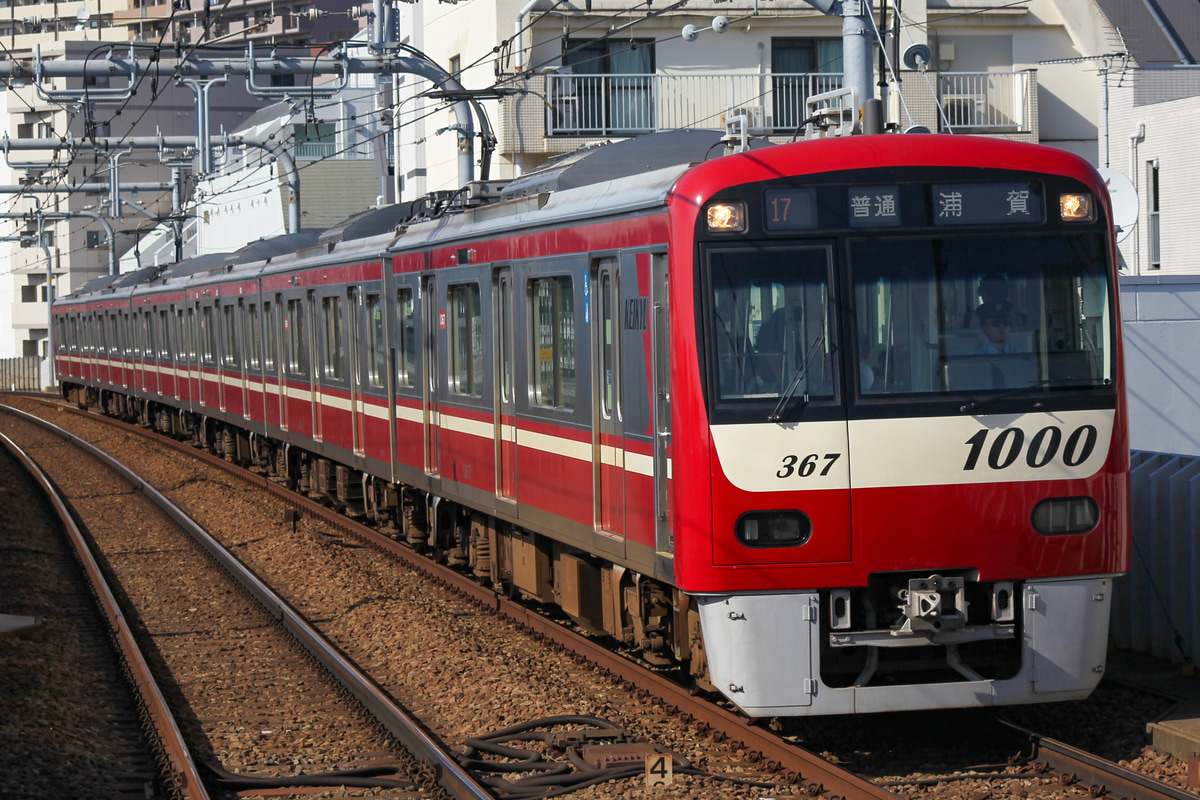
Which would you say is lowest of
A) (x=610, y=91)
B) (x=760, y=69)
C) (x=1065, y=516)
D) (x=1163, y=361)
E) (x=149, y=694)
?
(x=149, y=694)

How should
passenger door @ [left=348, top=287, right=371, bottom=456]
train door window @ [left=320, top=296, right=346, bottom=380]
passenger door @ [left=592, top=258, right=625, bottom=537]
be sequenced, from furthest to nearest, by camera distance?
train door window @ [left=320, top=296, right=346, bottom=380], passenger door @ [left=348, top=287, right=371, bottom=456], passenger door @ [left=592, top=258, right=625, bottom=537]

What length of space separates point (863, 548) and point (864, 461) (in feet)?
1.22

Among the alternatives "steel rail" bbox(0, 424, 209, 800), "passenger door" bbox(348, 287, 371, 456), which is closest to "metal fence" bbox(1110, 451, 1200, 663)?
"steel rail" bbox(0, 424, 209, 800)

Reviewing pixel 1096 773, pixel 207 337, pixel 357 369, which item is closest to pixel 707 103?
pixel 207 337

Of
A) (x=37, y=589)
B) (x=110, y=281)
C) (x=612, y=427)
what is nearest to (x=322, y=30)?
(x=110, y=281)

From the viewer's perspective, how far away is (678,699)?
7691mm

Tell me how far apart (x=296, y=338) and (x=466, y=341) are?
733 cm

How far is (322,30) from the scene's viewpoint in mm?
78375

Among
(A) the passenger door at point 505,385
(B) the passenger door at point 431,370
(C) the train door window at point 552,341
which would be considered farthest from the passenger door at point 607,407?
(B) the passenger door at point 431,370

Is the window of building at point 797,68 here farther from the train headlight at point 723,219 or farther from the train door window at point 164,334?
the train headlight at point 723,219

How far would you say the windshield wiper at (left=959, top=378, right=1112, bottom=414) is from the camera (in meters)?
6.48

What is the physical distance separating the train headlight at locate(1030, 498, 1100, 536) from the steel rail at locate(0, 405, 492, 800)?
2.63 meters

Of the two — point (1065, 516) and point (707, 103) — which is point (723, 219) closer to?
point (1065, 516)

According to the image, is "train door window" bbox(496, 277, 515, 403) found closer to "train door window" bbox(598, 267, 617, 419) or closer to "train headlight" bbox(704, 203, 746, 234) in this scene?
"train door window" bbox(598, 267, 617, 419)
